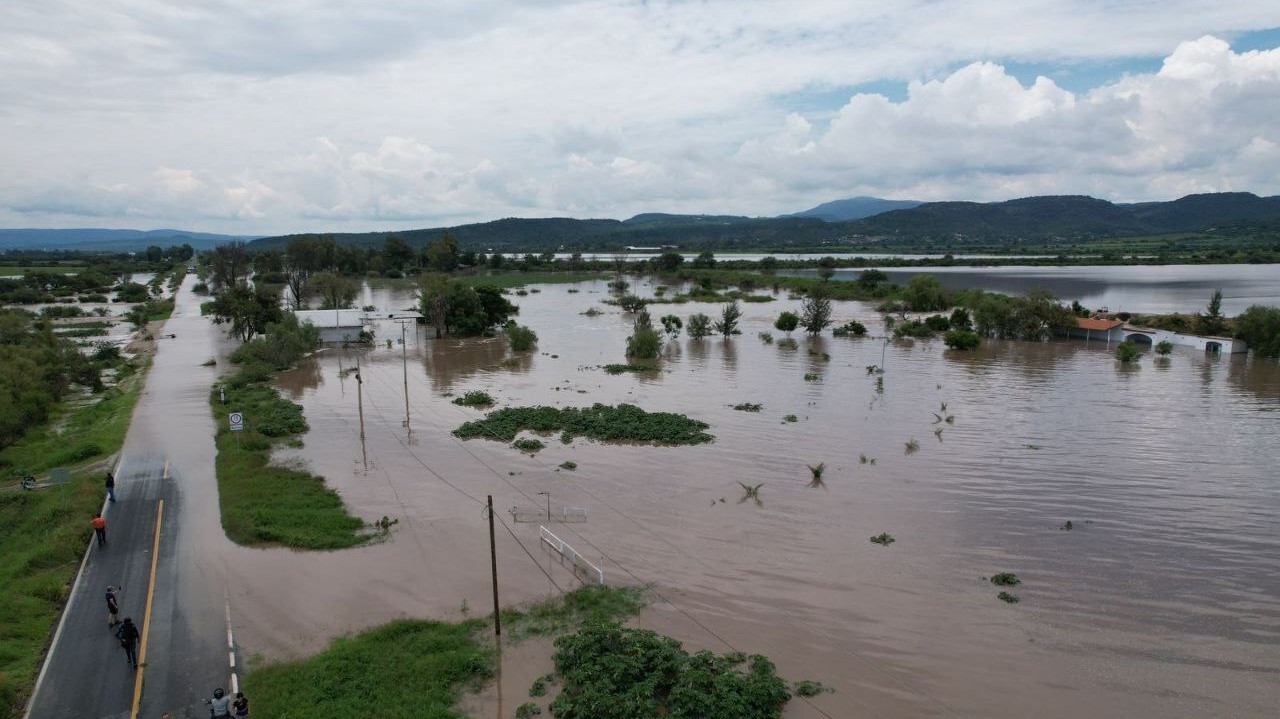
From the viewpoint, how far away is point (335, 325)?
62000 mm

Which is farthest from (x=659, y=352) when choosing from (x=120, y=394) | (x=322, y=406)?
(x=120, y=394)

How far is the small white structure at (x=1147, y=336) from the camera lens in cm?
5328

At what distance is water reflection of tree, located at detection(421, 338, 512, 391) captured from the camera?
159 feet

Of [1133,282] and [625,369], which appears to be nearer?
[625,369]

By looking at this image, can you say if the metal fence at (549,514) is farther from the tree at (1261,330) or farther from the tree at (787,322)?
the tree at (1261,330)

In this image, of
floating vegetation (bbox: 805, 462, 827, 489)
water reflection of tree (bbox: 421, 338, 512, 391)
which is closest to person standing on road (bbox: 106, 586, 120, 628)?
floating vegetation (bbox: 805, 462, 827, 489)

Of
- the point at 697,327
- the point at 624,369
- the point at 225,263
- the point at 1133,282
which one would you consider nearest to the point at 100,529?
the point at 624,369

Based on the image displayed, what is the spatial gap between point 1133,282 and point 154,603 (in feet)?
468

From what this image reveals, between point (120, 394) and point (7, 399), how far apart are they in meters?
11.6

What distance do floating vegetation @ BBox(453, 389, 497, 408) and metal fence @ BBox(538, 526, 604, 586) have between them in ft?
59.4

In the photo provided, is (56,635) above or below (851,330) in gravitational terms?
below

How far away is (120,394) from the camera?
41.5 m

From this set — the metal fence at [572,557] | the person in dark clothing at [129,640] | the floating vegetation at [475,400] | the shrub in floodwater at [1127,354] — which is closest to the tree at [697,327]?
the floating vegetation at [475,400]

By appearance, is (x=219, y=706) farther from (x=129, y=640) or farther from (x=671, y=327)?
(x=671, y=327)
